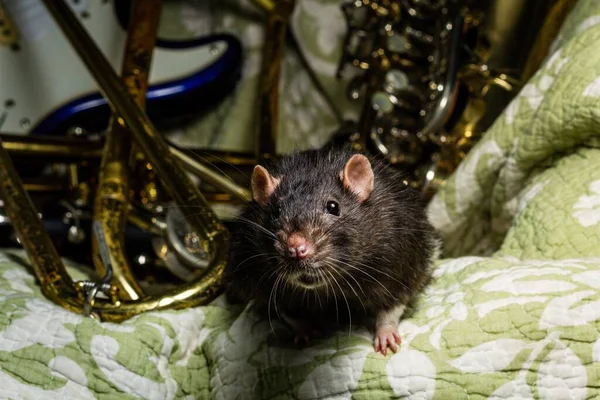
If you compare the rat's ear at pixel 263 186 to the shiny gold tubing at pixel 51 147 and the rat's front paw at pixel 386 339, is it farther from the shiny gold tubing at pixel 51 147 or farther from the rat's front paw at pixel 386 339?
the shiny gold tubing at pixel 51 147

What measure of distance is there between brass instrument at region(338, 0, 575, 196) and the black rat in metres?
0.38

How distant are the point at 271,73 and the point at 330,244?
56 cm

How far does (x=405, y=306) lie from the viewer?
56 centimetres

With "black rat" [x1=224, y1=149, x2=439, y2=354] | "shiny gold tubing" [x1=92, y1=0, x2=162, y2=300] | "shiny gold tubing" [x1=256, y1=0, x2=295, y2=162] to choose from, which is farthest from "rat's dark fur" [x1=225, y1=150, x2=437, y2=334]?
"shiny gold tubing" [x1=256, y1=0, x2=295, y2=162]

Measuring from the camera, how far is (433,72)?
100 cm

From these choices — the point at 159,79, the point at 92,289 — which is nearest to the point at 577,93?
the point at 92,289

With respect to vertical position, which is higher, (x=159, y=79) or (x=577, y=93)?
(x=577, y=93)

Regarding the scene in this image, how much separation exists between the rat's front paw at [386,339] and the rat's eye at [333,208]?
0.11 m

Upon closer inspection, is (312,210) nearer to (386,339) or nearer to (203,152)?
(386,339)

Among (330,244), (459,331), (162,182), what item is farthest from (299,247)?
(162,182)

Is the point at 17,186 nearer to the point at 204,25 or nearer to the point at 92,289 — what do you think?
the point at 92,289

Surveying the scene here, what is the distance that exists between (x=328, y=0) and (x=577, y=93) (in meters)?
0.59

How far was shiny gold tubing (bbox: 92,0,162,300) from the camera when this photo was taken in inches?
26.4

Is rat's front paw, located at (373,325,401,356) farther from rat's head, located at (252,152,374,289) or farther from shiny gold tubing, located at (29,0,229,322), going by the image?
shiny gold tubing, located at (29,0,229,322)
